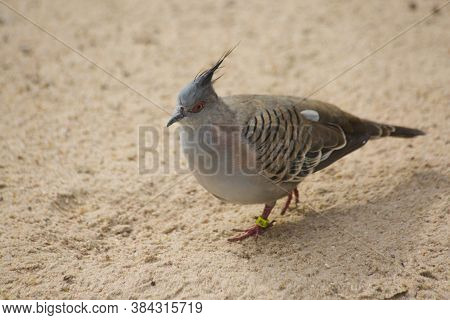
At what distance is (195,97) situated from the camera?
4676mm

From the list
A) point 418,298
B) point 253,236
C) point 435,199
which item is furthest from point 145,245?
point 435,199

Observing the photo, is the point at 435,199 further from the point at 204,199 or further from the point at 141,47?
the point at 141,47

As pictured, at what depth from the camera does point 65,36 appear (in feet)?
26.2

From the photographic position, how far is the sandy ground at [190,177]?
437 centimetres

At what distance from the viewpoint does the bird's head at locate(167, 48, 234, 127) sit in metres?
4.67

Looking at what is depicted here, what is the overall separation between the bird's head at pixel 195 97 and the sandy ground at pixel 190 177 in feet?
3.51

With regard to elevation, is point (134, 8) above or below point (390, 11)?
above

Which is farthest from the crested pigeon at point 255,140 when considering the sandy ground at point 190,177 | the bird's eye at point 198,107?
the sandy ground at point 190,177

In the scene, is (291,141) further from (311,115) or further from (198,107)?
(198,107)

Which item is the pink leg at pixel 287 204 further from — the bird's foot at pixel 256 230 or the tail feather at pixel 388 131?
the tail feather at pixel 388 131

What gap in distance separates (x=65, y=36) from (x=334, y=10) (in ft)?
13.2

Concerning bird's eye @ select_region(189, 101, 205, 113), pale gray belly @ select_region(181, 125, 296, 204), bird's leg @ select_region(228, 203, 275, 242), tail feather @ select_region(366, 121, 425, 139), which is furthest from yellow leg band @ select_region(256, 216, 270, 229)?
tail feather @ select_region(366, 121, 425, 139)

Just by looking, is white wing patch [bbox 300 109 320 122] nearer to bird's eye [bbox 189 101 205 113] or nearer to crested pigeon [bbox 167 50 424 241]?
crested pigeon [bbox 167 50 424 241]

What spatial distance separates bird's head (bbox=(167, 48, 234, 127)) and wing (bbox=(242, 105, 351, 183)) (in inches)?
16.8
